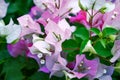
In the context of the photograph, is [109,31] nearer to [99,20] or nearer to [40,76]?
[99,20]

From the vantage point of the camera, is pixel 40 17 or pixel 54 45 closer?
pixel 54 45

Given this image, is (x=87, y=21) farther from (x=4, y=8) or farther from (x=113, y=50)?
(x=4, y=8)

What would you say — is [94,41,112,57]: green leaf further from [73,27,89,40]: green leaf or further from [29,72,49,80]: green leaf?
[29,72,49,80]: green leaf

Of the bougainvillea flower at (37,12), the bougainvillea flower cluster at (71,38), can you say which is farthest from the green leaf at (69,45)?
the bougainvillea flower at (37,12)

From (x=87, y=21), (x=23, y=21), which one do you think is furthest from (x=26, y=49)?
(x=87, y=21)

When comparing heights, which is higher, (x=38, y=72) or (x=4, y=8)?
(x=4, y=8)
